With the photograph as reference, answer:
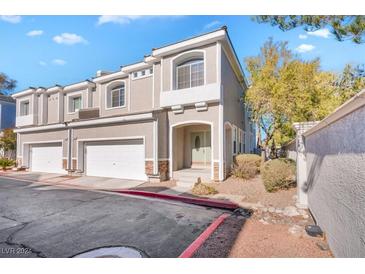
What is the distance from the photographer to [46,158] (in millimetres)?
15570

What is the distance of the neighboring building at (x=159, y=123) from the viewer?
10.4 meters

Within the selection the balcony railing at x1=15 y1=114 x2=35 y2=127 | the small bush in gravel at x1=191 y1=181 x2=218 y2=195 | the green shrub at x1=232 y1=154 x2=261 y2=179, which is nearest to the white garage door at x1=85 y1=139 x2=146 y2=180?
the small bush in gravel at x1=191 y1=181 x2=218 y2=195

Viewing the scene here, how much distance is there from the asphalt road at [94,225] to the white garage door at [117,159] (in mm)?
3735

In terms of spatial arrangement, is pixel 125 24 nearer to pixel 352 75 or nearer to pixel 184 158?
pixel 352 75

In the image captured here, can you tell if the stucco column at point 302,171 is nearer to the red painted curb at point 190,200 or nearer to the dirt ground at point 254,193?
the dirt ground at point 254,193

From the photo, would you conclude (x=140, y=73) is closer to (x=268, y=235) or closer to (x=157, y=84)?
(x=157, y=84)

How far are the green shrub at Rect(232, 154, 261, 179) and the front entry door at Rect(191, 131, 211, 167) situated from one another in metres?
1.82

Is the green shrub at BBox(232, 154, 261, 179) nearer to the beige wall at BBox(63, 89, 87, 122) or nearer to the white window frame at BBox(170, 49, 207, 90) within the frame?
the white window frame at BBox(170, 49, 207, 90)

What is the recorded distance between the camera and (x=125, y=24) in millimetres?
5891

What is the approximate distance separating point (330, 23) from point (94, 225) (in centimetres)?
783

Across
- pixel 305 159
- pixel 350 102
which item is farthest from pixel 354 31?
pixel 350 102

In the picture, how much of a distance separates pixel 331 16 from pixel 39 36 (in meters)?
8.41

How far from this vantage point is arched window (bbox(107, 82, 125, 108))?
1524cm

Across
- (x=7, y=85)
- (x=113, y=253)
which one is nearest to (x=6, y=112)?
(x=7, y=85)
